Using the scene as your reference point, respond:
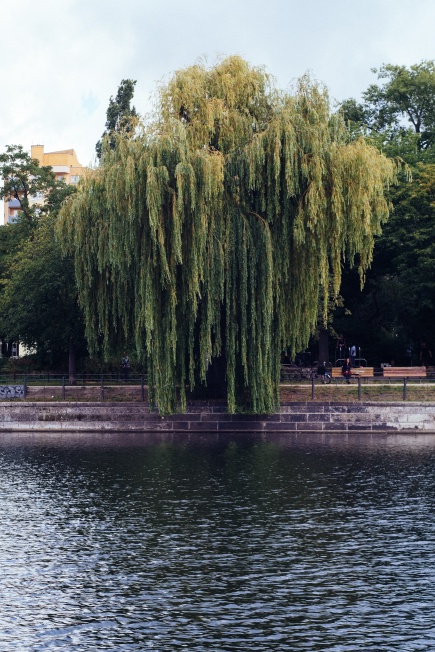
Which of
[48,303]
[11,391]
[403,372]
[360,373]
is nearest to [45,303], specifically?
[48,303]

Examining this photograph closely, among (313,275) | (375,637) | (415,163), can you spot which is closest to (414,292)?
(415,163)

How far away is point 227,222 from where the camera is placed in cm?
4078

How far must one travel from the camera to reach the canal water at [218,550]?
1697 cm

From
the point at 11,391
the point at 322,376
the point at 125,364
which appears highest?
the point at 125,364

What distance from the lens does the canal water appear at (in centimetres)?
1697

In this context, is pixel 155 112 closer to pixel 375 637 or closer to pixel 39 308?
pixel 39 308

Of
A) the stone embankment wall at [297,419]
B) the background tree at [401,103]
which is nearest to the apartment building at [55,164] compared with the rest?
the background tree at [401,103]

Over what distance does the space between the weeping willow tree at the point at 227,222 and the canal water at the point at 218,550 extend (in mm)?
5833

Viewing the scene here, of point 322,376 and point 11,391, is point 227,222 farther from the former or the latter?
point 11,391

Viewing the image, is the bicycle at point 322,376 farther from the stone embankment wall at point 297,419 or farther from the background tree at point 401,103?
the background tree at point 401,103

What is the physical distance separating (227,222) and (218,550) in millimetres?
20333

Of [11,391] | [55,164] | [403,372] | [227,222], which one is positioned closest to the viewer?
[227,222]

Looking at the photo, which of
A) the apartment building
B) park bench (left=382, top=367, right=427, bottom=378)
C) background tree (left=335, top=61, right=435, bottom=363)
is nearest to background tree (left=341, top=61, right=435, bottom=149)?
background tree (left=335, top=61, right=435, bottom=363)

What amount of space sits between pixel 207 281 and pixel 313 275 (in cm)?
448
